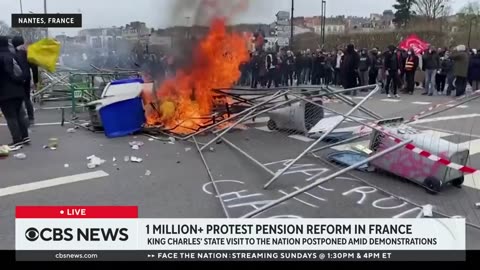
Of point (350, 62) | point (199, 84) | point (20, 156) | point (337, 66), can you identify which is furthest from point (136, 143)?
point (337, 66)

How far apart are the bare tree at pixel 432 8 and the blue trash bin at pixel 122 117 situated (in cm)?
4358

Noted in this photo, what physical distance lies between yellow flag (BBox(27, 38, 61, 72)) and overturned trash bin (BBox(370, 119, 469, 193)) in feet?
23.1

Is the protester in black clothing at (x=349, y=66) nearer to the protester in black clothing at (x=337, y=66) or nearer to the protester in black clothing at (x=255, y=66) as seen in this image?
the protester in black clothing at (x=337, y=66)

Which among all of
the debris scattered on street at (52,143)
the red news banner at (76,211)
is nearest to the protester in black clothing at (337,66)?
the debris scattered on street at (52,143)

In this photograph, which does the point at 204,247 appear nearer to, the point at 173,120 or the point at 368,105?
the point at 173,120

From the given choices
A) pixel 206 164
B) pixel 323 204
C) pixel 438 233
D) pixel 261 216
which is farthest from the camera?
pixel 206 164

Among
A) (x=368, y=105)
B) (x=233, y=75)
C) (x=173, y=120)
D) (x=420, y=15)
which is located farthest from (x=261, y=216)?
(x=420, y=15)

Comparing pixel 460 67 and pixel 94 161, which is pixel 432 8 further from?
pixel 94 161

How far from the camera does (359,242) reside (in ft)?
10.3

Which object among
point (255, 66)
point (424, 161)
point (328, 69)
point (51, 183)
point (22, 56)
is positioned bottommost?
point (51, 183)

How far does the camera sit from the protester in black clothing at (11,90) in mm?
6863

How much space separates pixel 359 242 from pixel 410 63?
12.4 metres

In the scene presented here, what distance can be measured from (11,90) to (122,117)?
5.96 ft

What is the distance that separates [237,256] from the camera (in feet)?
10.1
